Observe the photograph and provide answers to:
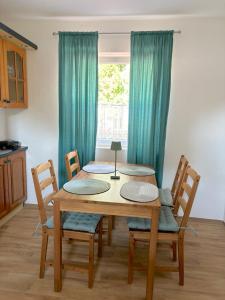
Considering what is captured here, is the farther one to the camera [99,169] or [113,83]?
[113,83]

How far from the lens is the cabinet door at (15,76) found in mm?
2762

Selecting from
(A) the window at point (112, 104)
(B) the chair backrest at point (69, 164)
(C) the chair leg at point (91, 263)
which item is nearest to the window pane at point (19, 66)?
(A) the window at point (112, 104)

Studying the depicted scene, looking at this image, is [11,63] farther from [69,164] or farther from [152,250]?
[152,250]

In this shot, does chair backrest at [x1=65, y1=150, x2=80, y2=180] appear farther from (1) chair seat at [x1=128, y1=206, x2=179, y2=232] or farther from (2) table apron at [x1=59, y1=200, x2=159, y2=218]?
(1) chair seat at [x1=128, y1=206, x2=179, y2=232]

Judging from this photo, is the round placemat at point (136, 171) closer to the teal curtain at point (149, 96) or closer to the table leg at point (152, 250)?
the teal curtain at point (149, 96)

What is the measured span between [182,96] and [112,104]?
3.06 feet

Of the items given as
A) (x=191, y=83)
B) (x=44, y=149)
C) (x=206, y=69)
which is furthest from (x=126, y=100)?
(x=44, y=149)

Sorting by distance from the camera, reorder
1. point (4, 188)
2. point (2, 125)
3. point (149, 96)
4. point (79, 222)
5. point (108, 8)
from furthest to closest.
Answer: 1. point (2, 125)
2. point (149, 96)
3. point (4, 188)
4. point (108, 8)
5. point (79, 222)

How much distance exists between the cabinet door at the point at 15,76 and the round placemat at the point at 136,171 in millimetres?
1619

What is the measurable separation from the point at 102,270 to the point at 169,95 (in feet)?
6.93

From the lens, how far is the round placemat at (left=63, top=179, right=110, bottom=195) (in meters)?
1.87

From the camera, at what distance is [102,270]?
211 cm

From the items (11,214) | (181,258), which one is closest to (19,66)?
(11,214)

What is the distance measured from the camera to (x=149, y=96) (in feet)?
9.52
